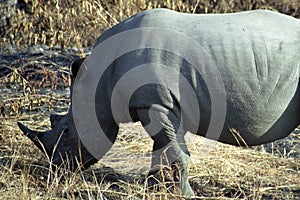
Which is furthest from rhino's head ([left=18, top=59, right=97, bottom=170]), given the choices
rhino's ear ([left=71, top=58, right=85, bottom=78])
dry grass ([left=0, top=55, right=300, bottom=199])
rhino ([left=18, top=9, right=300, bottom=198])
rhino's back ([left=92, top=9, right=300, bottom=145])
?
rhino's back ([left=92, top=9, right=300, bottom=145])

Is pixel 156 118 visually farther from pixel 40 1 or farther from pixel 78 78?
pixel 40 1

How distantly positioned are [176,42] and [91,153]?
1059mm

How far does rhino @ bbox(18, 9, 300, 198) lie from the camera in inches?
174

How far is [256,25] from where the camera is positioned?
14.8ft

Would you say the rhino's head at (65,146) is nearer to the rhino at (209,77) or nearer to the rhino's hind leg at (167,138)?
the rhino at (209,77)

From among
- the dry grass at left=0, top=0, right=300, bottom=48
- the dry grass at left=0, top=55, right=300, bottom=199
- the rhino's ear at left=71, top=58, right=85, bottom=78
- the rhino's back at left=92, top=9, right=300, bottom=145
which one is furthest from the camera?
the dry grass at left=0, top=0, right=300, bottom=48

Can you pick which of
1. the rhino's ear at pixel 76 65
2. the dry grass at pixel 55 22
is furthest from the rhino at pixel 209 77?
the dry grass at pixel 55 22

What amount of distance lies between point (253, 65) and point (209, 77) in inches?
10.8

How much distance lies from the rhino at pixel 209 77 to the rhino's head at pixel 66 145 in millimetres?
273

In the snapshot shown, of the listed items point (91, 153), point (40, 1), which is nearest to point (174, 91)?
point (91, 153)

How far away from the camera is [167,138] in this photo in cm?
460

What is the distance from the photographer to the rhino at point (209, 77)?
14.5ft

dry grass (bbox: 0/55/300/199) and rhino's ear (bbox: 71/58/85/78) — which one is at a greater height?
rhino's ear (bbox: 71/58/85/78)

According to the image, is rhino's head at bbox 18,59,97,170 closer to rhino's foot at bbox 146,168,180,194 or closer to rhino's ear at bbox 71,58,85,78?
rhino's ear at bbox 71,58,85,78
